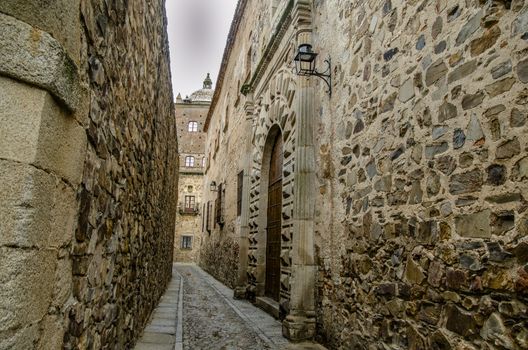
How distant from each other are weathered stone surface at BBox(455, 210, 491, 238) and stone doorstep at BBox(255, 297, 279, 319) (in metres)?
4.30

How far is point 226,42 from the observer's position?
14523 millimetres

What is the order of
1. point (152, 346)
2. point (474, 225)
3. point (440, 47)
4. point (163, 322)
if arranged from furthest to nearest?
point (163, 322)
point (152, 346)
point (440, 47)
point (474, 225)

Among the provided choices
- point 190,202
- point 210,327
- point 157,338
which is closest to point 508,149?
point 157,338

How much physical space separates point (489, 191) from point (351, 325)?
2205 millimetres

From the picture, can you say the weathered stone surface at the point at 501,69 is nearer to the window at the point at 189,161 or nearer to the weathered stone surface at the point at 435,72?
the weathered stone surface at the point at 435,72

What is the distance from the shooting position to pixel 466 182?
101 inches

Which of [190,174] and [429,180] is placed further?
[190,174]

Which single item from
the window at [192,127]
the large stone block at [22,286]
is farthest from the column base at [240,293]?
the window at [192,127]

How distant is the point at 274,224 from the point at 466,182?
5.00m

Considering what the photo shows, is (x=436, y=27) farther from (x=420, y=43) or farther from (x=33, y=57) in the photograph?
(x=33, y=57)

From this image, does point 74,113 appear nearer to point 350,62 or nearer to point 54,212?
point 54,212

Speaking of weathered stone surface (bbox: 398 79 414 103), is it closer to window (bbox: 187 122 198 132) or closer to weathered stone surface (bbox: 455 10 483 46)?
weathered stone surface (bbox: 455 10 483 46)

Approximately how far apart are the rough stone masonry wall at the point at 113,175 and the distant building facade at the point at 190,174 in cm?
2040

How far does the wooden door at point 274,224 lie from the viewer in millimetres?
7125
